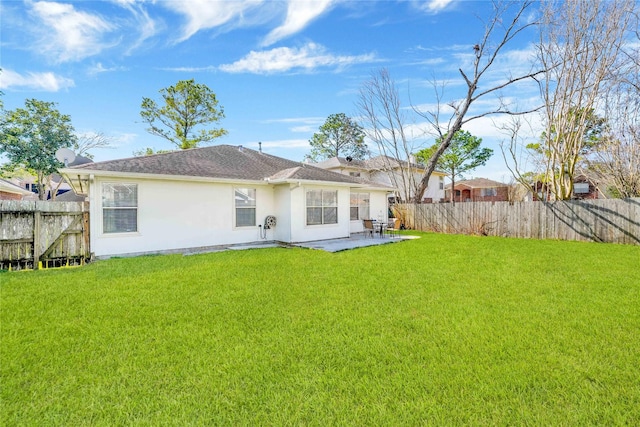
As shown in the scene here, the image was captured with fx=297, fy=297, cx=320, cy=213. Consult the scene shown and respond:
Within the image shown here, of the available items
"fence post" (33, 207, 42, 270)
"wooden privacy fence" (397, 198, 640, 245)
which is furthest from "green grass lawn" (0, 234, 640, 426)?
"wooden privacy fence" (397, 198, 640, 245)

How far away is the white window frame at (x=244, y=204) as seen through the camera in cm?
1051

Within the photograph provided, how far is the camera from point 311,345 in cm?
313

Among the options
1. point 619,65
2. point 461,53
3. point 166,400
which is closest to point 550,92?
point 619,65

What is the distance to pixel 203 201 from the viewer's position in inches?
387

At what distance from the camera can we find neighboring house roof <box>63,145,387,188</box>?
27.9 ft

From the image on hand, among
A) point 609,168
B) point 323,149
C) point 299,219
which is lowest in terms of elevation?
point 299,219

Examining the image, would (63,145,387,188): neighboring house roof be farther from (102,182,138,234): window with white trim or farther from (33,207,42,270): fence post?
(33,207,42,270): fence post

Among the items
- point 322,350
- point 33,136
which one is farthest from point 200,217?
point 33,136

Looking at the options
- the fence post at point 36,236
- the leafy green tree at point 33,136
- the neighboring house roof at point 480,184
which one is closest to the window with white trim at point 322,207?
the fence post at point 36,236

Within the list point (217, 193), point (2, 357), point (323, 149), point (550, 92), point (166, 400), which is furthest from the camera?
point (323, 149)

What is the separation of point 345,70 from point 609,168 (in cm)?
1296

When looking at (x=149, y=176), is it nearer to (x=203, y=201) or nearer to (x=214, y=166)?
(x=203, y=201)

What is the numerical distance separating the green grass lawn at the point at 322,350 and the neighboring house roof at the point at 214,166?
355 cm

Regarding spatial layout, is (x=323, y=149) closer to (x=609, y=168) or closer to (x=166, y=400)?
(x=609, y=168)
